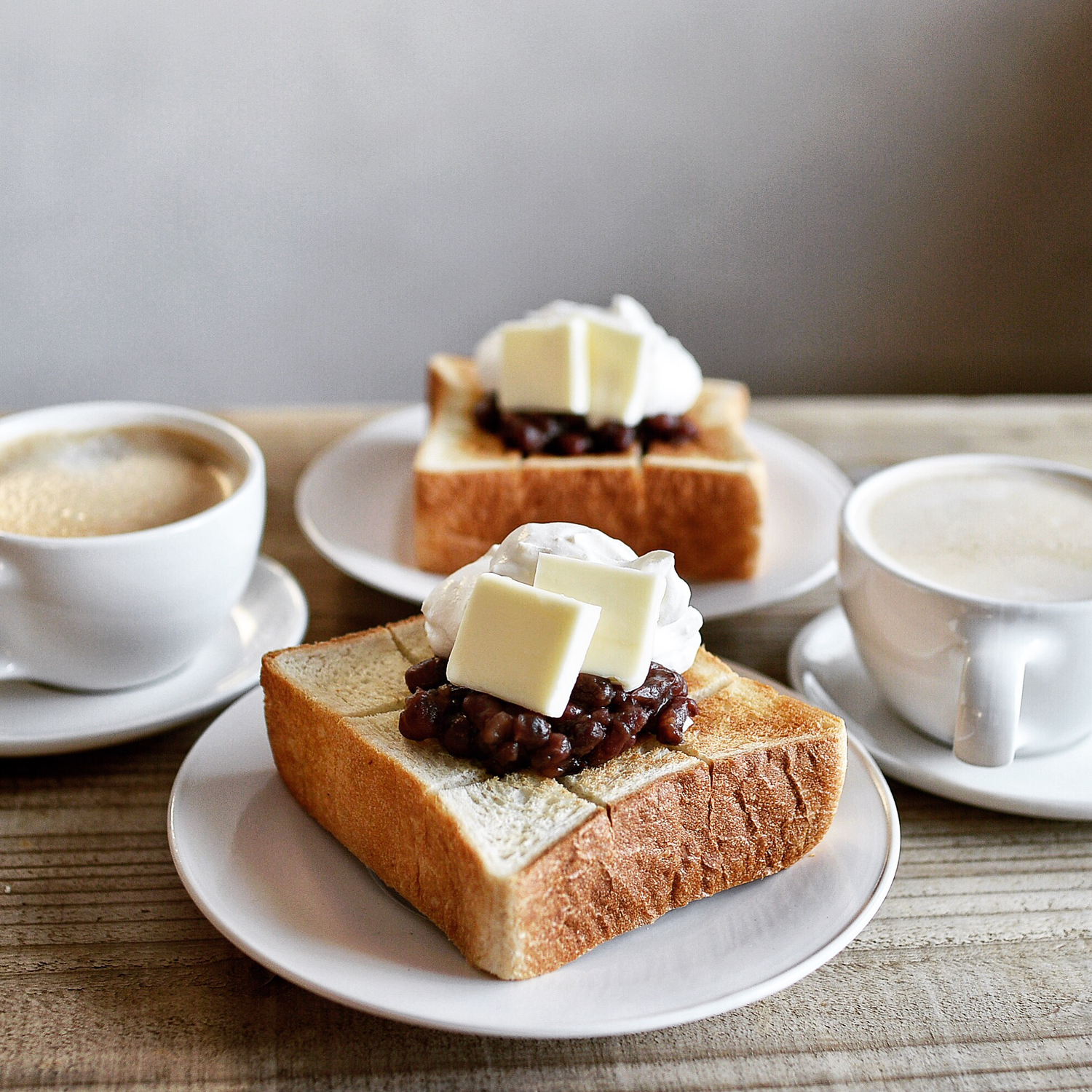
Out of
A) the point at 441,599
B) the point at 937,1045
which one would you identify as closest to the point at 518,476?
the point at 441,599

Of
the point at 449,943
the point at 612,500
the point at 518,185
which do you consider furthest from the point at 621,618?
the point at 518,185

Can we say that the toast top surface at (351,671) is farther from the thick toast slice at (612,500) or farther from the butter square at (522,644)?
the thick toast slice at (612,500)

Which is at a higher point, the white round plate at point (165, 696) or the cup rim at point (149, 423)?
Answer: the cup rim at point (149, 423)

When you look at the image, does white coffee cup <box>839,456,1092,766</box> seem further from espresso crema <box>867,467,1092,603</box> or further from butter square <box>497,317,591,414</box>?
butter square <box>497,317,591,414</box>

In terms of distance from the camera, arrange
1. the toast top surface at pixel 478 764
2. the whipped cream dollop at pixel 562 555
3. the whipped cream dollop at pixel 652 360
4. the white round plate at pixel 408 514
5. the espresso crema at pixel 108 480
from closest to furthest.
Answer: the toast top surface at pixel 478 764 < the whipped cream dollop at pixel 562 555 < the espresso crema at pixel 108 480 < the white round plate at pixel 408 514 < the whipped cream dollop at pixel 652 360

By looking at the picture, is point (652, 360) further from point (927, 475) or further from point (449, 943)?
point (449, 943)

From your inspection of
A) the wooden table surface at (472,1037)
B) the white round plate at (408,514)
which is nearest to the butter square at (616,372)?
the white round plate at (408,514)

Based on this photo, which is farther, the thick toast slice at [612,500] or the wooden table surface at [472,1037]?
the thick toast slice at [612,500]

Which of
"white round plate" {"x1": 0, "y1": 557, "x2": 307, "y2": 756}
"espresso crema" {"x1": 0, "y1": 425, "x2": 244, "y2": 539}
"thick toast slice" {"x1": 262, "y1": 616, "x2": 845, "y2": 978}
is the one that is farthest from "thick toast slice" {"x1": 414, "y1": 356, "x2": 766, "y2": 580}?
"thick toast slice" {"x1": 262, "y1": 616, "x2": 845, "y2": 978}
